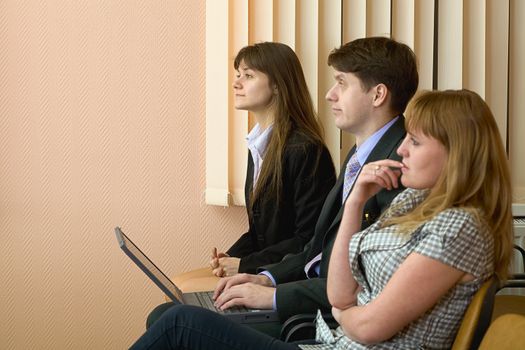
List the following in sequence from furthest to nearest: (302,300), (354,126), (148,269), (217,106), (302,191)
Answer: (217,106), (302,191), (354,126), (302,300), (148,269)

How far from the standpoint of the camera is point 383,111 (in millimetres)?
2344

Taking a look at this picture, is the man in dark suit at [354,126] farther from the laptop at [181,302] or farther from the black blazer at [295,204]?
the black blazer at [295,204]

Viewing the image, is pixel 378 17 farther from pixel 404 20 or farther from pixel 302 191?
pixel 302 191

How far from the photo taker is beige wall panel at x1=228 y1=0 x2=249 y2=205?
3279 mm

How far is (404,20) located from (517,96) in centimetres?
52

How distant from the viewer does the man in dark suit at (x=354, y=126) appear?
2242 mm

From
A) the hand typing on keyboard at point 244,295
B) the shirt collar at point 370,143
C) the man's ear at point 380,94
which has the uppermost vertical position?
the man's ear at point 380,94

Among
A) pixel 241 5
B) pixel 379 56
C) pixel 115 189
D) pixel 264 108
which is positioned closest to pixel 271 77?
pixel 264 108

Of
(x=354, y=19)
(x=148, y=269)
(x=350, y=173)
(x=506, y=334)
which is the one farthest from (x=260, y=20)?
(x=506, y=334)

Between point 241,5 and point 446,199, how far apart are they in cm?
172

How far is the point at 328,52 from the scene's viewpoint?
10.8ft

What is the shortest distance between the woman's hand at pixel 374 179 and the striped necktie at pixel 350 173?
419 mm

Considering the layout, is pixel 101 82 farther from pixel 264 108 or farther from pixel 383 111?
pixel 383 111

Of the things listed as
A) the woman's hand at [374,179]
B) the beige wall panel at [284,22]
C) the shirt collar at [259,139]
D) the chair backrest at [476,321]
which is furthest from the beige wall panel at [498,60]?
the chair backrest at [476,321]
